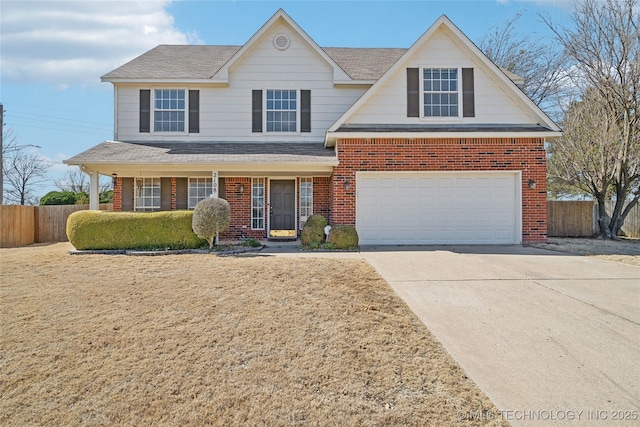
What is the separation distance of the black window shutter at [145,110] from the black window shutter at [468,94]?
1071 cm

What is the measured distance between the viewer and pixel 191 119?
1341 centimetres

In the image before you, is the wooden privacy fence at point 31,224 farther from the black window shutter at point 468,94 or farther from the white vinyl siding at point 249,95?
the black window shutter at point 468,94

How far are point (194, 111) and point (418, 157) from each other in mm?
8014

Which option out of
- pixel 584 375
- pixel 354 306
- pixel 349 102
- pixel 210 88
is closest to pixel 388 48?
pixel 349 102

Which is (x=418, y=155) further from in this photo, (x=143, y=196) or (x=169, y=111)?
(x=143, y=196)

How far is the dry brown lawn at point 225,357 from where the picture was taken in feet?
9.88

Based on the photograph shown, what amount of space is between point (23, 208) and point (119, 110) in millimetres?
5822

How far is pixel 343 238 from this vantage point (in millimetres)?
10219

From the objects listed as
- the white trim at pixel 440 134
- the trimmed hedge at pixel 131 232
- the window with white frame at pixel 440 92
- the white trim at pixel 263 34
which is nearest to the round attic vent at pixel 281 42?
the white trim at pixel 263 34

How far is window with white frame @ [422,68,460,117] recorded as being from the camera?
1177cm

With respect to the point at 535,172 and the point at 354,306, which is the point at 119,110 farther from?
the point at 535,172

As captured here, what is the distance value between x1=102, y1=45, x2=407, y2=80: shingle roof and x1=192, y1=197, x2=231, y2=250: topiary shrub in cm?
592

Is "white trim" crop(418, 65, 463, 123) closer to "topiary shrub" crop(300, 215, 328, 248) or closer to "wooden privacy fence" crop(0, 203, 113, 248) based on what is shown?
"topiary shrub" crop(300, 215, 328, 248)

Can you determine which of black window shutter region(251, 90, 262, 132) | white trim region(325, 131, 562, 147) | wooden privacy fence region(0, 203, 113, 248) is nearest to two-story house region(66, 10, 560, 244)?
white trim region(325, 131, 562, 147)
